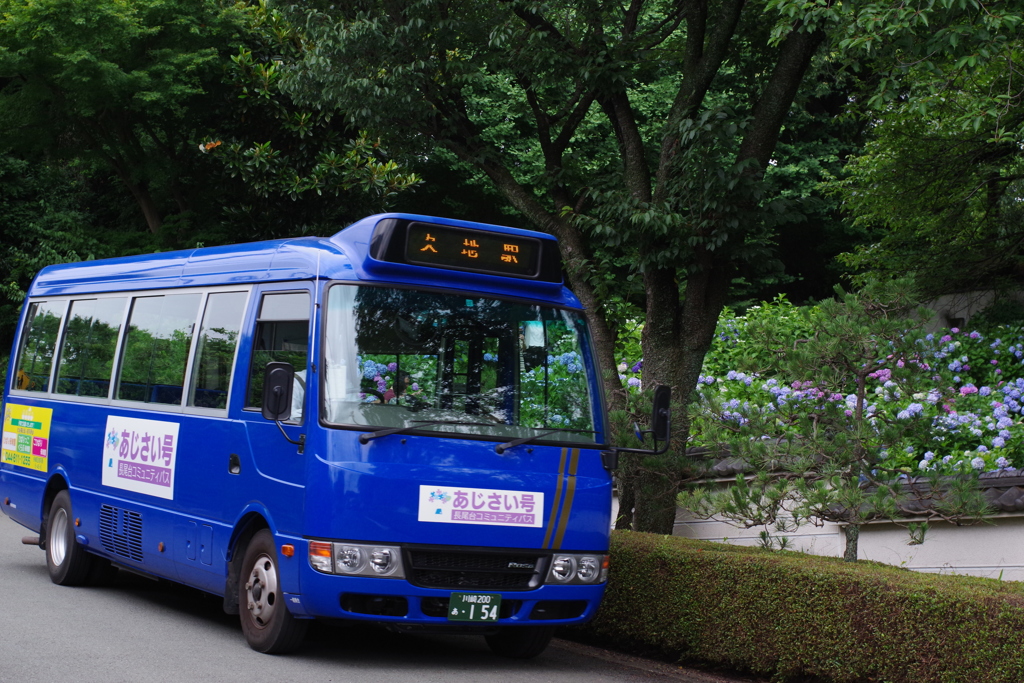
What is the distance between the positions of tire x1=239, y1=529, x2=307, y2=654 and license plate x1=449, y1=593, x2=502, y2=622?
1063mm

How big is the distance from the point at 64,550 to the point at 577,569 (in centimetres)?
542

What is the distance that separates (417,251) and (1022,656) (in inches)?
171

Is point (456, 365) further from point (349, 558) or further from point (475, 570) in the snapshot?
point (349, 558)

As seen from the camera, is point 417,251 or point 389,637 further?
point 389,637

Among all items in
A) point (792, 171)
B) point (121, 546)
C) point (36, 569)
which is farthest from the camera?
point (792, 171)

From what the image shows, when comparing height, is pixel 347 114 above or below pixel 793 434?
above

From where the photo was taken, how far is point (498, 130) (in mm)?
25703

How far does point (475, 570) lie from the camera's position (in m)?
7.52

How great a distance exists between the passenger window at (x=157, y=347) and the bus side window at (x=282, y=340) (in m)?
1.19

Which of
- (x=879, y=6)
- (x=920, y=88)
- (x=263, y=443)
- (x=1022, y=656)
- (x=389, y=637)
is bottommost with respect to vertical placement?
(x=389, y=637)

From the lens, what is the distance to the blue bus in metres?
7.27

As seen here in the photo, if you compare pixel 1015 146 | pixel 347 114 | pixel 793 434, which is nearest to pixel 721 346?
pixel 1015 146

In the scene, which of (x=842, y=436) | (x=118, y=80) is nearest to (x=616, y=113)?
(x=842, y=436)

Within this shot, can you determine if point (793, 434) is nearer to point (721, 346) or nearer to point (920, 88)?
point (920, 88)
